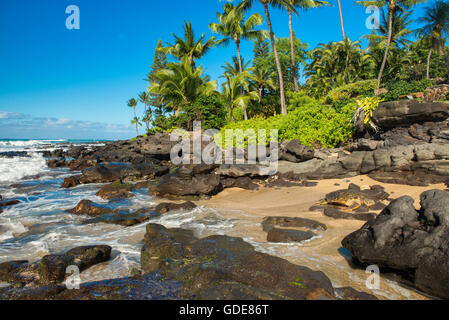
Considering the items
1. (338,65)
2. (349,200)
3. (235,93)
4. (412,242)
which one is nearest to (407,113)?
(349,200)

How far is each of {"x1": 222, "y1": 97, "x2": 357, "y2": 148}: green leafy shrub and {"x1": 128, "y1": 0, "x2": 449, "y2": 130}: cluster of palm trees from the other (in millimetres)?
3928

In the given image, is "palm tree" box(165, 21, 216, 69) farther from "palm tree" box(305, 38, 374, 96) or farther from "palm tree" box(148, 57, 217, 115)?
"palm tree" box(305, 38, 374, 96)

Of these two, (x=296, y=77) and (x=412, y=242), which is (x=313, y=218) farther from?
(x=296, y=77)

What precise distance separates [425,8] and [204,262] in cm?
3347

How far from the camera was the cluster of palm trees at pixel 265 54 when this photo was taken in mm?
20625

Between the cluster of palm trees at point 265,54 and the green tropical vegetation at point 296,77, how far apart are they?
0.08m

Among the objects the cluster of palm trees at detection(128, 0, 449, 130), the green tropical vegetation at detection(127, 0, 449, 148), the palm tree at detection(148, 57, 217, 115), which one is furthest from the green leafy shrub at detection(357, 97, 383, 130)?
the palm tree at detection(148, 57, 217, 115)

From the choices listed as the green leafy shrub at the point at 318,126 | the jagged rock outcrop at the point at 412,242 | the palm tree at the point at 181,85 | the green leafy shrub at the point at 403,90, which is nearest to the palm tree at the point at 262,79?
the palm tree at the point at 181,85

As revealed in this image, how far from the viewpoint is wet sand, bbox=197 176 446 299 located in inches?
128

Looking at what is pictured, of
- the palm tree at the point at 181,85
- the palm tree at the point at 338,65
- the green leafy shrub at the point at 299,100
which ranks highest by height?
the palm tree at the point at 338,65

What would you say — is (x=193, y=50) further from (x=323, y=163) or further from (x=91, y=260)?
(x=91, y=260)

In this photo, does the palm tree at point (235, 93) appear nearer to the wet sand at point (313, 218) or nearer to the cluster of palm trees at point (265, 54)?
the cluster of palm trees at point (265, 54)

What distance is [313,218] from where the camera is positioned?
5.73 metres

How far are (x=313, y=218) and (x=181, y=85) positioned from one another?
18120 mm
